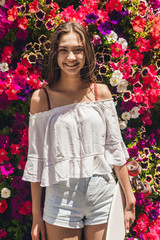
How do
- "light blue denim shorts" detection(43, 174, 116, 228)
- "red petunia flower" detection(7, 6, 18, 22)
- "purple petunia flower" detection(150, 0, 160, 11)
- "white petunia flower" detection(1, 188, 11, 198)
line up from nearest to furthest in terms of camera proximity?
1. "light blue denim shorts" detection(43, 174, 116, 228)
2. "red petunia flower" detection(7, 6, 18, 22)
3. "white petunia flower" detection(1, 188, 11, 198)
4. "purple petunia flower" detection(150, 0, 160, 11)

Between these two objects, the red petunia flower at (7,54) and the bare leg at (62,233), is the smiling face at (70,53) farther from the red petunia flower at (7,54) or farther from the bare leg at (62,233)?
the bare leg at (62,233)

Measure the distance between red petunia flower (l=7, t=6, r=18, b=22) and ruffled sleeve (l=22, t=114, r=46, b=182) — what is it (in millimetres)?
840

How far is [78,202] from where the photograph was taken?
4.79 ft

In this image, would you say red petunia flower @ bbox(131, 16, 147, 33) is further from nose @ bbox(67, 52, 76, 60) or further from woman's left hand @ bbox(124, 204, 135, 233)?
woman's left hand @ bbox(124, 204, 135, 233)

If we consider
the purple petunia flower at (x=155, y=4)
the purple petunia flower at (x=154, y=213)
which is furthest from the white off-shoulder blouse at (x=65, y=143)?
the purple petunia flower at (x=155, y=4)

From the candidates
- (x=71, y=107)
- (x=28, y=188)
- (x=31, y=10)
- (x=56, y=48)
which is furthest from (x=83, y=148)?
(x=31, y=10)

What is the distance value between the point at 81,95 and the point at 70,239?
875 mm

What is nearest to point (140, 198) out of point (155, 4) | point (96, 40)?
point (96, 40)

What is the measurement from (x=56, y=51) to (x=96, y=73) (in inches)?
23.9

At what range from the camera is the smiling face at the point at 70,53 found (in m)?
1.53

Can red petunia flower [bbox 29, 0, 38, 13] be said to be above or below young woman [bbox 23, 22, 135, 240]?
above

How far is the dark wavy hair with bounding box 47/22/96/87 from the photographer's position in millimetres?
1569

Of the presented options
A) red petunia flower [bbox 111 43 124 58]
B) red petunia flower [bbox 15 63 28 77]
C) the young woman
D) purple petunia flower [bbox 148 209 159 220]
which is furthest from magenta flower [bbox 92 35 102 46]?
purple petunia flower [bbox 148 209 159 220]

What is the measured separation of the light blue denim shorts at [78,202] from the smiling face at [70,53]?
661 mm
